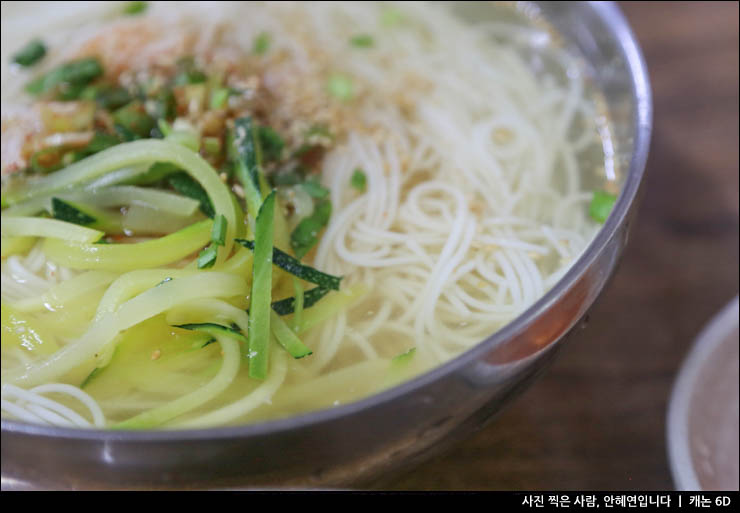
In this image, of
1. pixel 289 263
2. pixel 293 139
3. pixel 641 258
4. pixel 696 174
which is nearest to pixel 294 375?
pixel 289 263

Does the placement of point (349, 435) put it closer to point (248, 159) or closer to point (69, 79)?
point (248, 159)

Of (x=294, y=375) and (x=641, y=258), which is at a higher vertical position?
(x=294, y=375)

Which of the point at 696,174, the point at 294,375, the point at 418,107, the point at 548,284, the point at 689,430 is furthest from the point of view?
the point at 696,174

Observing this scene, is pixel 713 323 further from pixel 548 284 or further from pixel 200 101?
pixel 200 101

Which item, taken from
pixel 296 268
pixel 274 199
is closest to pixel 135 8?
pixel 274 199

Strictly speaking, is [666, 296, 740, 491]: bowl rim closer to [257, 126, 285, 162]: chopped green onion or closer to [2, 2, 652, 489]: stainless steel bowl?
[2, 2, 652, 489]: stainless steel bowl
